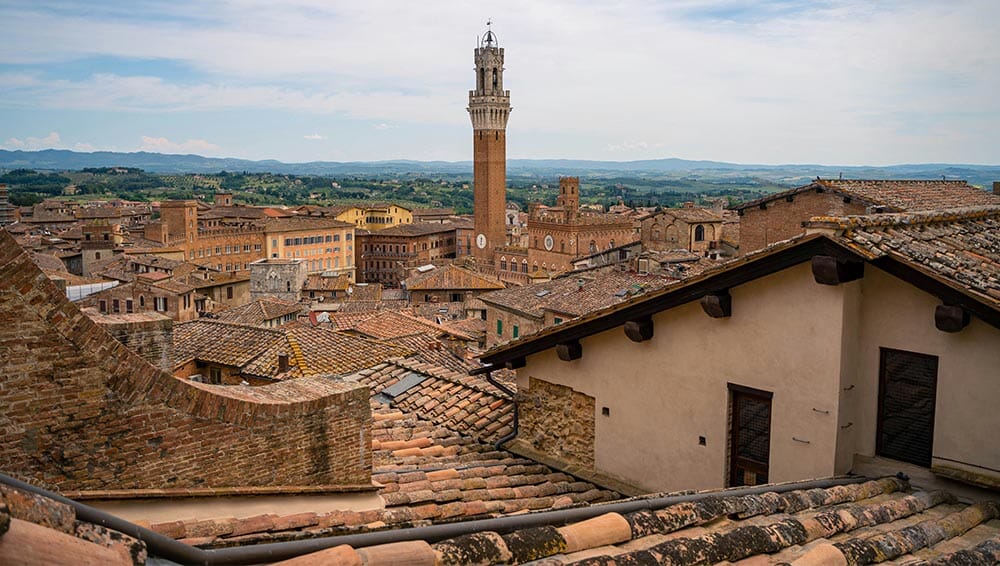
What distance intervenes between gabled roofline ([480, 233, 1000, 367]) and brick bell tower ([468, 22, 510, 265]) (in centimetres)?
8673

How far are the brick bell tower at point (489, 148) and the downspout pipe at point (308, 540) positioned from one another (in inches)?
3564

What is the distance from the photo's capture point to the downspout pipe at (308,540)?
2676mm

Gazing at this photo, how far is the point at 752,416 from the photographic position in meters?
6.47

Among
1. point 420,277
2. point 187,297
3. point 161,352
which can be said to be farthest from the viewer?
point 420,277

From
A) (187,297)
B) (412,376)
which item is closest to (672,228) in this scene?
(187,297)

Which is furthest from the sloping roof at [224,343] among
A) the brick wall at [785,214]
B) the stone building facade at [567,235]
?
the stone building facade at [567,235]

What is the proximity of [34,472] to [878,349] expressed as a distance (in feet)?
18.6

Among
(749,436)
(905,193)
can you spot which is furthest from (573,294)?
(749,436)

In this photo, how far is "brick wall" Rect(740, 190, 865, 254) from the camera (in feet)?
66.4

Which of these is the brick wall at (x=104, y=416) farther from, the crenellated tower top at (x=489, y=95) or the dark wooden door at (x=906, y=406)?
the crenellated tower top at (x=489, y=95)

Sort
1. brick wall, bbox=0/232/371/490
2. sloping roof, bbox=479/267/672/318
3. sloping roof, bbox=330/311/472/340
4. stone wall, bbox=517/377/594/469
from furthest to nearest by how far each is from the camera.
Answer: sloping roof, bbox=479/267/672/318 → sloping roof, bbox=330/311/472/340 → stone wall, bbox=517/377/594/469 → brick wall, bbox=0/232/371/490

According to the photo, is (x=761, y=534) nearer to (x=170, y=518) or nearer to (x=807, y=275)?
(x=807, y=275)

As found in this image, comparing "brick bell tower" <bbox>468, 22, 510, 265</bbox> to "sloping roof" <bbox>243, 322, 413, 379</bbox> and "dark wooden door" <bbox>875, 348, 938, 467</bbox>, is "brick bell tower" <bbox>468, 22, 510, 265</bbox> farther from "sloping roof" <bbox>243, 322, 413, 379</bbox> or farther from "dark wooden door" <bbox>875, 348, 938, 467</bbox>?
"dark wooden door" <bbox>875, 348, 938, 467</bbox>

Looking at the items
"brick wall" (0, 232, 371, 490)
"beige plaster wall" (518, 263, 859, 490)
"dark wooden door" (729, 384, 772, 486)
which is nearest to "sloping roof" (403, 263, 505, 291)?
"beige plaster wall" (518, 263, 859, 490)
